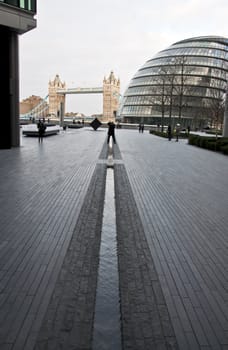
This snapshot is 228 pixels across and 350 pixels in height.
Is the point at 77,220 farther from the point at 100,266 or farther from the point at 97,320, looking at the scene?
the point at 97,320

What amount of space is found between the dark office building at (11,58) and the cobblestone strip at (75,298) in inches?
616

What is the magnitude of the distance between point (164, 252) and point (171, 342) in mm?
2229

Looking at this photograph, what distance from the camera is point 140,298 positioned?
392 cm

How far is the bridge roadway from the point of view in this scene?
330 centimetres

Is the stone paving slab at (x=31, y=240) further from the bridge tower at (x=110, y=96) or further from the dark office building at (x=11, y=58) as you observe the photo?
the bridge tower at (x=110, y=96)

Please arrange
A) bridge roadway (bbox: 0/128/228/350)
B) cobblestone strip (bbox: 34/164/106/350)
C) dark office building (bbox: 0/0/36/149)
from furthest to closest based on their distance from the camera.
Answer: dark office building (bbox: 0/0/36/149) < bridge roadway (bbox: 0/128/228/350) < cobblestone strip (bbox: 34/164/106/350)

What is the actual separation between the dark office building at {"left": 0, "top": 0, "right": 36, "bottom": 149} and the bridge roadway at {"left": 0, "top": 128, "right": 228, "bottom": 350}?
11366 millimetres

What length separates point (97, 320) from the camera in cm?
350

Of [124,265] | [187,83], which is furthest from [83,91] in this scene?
[124,265]

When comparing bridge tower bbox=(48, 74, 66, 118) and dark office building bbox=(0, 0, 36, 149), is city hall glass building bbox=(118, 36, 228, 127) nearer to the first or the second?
dark office building bbox=(0, 0, 36, 149)

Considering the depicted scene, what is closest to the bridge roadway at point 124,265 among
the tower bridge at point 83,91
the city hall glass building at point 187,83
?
the city hall glass building at point 187,83

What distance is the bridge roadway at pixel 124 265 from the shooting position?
3.30 meters

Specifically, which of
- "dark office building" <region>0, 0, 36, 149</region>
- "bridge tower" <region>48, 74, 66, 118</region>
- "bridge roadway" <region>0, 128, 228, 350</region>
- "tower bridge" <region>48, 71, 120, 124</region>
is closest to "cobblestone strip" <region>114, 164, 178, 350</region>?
"bridge roadway" <region>0, 128, 228, 350</region>

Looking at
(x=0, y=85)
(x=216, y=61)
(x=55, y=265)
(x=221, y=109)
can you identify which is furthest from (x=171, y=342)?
(x=216, y=61)
